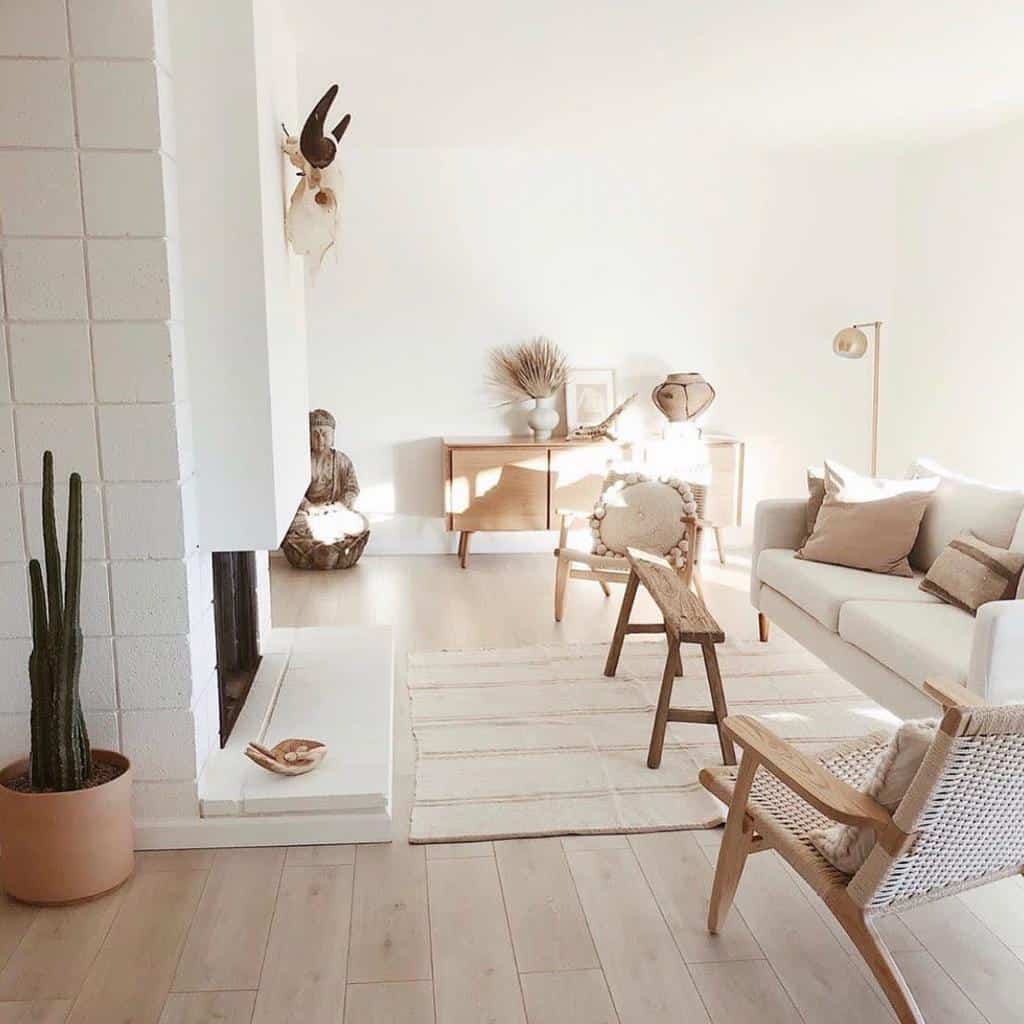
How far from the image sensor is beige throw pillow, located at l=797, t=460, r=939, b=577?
4.06 metres

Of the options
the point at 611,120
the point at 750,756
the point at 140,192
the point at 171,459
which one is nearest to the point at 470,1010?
the point at 750,756

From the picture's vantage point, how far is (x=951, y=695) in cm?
194

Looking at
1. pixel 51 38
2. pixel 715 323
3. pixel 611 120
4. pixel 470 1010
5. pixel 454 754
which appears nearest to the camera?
pixel 470 1010

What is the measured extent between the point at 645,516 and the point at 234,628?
1.86 meters

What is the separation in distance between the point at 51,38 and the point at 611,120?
3.30 meters

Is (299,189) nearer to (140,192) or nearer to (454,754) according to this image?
(140,192)

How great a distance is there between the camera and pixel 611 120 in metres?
5.21

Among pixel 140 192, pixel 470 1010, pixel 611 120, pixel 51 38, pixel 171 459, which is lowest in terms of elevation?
pixel 470 1010

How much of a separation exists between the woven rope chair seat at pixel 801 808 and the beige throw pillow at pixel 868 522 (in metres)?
1.57

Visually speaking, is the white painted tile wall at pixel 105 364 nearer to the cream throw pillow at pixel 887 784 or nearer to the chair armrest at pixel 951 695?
the cream throw pillow at pixel 887 784

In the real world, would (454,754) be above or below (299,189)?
below

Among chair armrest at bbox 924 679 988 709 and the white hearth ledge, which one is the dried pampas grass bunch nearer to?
the white hearth ledge

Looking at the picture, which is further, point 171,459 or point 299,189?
point 299,189

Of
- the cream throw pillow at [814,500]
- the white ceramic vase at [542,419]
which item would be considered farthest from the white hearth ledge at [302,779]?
the white ceramic vase at [542,419]
